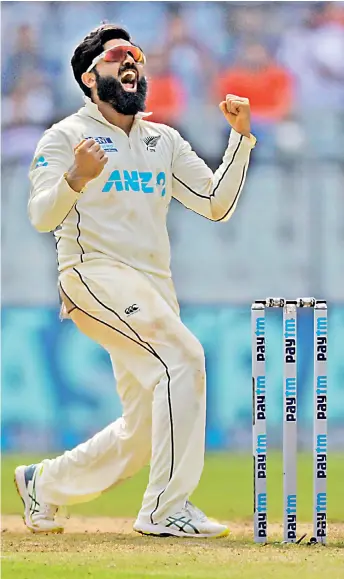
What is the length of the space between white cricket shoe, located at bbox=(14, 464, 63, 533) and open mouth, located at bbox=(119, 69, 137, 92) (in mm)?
1376

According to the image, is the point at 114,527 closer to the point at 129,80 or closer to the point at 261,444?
the point at 261,444

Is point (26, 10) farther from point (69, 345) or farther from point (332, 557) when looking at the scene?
point (332, 557)

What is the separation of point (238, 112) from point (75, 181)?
2.30 feet

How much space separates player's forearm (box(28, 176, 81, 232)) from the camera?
411cm

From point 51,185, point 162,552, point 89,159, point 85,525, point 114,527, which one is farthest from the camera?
point 85,525

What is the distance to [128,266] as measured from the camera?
14.3ft

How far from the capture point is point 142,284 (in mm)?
4301

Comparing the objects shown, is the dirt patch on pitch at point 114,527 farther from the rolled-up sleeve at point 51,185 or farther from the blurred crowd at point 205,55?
the blurred crowd at point 205,55

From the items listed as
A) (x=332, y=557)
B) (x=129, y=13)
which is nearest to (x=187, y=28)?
(x=129, y=13)

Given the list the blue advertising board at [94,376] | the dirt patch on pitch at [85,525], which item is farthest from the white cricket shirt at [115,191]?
the blue advertising board at [94,376]

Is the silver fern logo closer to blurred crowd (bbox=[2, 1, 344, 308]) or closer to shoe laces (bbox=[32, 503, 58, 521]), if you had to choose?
shoe laces (bbox=[32, 503, 58, 521])

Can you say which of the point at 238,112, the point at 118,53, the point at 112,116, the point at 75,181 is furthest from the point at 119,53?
the point at 75,181

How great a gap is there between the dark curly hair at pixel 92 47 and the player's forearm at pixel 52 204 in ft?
1.91

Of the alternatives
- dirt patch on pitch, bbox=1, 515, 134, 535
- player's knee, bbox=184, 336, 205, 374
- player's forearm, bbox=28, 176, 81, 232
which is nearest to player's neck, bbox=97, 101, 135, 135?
player's forearm, bbox=28, 176, 81, 232
